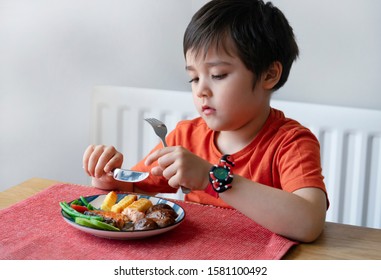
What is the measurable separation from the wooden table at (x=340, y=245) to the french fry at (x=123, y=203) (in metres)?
0.21

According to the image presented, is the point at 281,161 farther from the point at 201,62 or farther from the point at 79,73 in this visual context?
the point at 79,73

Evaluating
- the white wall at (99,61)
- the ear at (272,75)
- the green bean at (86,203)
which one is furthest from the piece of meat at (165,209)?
the white wall at (99,61)

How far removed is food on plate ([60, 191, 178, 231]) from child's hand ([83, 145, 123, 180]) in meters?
0.09

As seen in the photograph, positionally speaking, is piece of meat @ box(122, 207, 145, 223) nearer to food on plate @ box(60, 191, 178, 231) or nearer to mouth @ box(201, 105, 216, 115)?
food on plate @ box(60, 191, 178, 231)

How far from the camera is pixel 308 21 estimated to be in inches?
74.9

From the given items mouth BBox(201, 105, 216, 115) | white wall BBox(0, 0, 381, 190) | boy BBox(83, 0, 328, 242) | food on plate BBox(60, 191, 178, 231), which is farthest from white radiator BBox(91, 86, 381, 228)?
food on plate BBox(60, 191, 178, 231)

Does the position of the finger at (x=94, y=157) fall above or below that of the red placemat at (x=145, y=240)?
above

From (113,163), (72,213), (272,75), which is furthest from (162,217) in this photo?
(272,75)

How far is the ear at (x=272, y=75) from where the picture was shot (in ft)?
4.38

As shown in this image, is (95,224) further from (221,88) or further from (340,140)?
(340,140)

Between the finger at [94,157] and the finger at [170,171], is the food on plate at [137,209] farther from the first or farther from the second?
the finger at [94,157]

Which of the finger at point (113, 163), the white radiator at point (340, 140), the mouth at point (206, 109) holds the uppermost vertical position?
the mouth at point (206, 109)

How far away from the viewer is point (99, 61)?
218 cm
